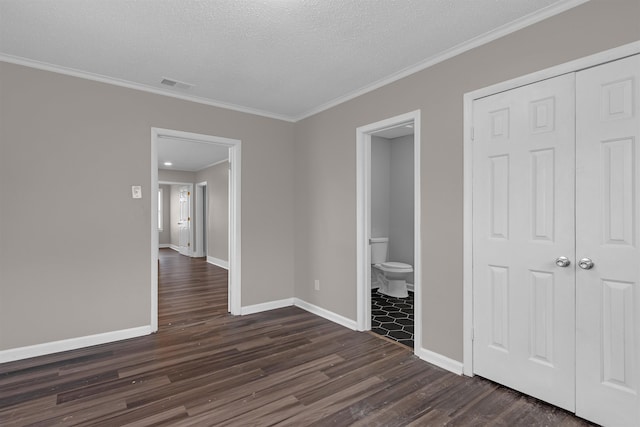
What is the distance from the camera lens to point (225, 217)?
7383 mm

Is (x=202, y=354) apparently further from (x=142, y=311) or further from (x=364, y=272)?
(x=364, y=272)

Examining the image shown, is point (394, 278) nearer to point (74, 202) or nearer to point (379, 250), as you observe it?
point (379, 250)

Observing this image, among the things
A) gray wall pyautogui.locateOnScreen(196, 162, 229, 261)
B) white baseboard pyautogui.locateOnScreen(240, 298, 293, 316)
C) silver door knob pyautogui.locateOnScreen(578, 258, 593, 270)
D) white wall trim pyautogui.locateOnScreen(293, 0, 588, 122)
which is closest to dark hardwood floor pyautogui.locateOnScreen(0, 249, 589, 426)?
white baseboard pyautogui.locateOnScreen(240, 298, 293, 316)

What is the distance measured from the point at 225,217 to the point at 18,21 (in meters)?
5.37

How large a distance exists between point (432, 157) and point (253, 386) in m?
2.29

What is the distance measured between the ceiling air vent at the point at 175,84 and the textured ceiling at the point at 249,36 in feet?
0.26

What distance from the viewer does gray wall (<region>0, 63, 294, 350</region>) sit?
108 inches

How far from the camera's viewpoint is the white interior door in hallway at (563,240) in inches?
70.7

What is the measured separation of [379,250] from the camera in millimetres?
5152

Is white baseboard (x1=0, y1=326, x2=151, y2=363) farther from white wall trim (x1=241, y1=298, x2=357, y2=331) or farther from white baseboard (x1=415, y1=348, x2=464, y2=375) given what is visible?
→ white baseboard (x1=415, y1=348, x2=464, y2=375)

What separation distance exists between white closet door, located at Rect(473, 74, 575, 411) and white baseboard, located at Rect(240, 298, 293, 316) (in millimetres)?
2506

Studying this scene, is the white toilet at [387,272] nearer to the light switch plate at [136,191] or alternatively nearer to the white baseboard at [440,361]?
the white baseboard at [440,361]

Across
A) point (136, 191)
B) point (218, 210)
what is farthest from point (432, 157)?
point (218, 210)

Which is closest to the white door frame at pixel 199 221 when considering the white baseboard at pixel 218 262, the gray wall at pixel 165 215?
the white baseboard at pixel 218 262
